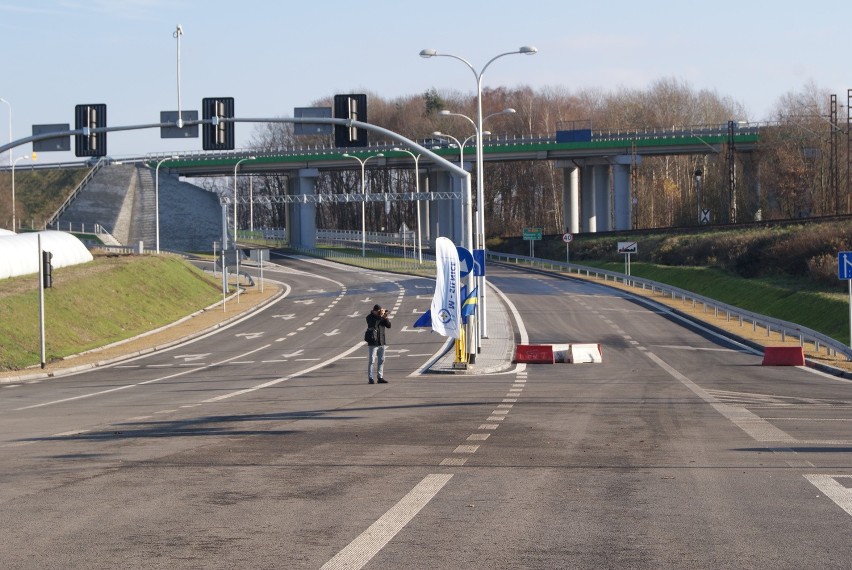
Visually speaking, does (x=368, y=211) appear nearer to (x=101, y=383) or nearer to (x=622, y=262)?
(x=622, y=262)

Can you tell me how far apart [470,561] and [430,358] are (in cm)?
2853

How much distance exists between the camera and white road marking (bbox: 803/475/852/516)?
1013 centimetres

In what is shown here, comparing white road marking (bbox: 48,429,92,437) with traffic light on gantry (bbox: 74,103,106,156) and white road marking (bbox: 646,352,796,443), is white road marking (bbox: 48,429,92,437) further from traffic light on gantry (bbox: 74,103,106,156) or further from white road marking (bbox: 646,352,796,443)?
traffic light on gantry (bbox: 74,103,106,156)

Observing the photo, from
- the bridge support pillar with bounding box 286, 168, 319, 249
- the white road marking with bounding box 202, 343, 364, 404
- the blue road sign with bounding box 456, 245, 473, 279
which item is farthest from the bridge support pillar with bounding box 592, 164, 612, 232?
the blue road sign with bounding box 456, 245, 473, 279

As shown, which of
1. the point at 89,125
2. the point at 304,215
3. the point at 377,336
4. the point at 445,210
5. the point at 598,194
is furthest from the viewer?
the point at 445,210

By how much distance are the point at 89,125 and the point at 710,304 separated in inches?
1401

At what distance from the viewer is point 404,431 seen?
16.3 m

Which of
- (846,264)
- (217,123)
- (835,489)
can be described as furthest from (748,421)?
(217,123)

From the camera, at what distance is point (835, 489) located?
428 inches

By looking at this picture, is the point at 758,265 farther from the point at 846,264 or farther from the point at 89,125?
the point at 89,125

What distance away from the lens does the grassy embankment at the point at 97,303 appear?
1617 inches

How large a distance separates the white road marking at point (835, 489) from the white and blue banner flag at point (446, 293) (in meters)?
15.7

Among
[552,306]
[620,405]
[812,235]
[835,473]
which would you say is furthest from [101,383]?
[812,235]

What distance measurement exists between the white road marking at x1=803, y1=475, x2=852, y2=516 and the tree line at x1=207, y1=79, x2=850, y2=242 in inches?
3235
